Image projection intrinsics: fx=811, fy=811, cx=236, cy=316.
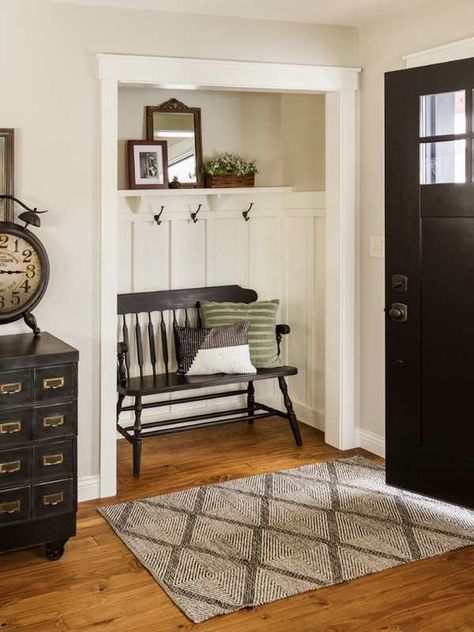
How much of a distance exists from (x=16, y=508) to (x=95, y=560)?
39cm

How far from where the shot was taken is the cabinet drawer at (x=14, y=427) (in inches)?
125

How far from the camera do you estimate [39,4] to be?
12.0ft

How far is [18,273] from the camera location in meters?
3.67

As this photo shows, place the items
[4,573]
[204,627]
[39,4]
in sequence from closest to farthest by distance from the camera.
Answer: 1. [204,627]
2. [4,573]
3. [39,4]

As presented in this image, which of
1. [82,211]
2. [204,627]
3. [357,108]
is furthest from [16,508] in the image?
[357,108]

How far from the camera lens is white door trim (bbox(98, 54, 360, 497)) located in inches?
A: 152

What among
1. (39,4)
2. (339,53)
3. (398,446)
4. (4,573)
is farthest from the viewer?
(339,53)

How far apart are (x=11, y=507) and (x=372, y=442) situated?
2.18 m

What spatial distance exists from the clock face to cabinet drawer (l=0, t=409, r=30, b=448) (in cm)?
62

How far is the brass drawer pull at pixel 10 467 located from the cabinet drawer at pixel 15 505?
0.08m

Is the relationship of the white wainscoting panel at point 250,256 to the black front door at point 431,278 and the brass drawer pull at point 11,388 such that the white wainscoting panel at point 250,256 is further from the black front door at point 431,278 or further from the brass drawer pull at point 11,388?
the brass drawer pull at point 11,388

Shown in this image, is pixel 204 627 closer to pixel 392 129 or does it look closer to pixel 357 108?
pixel 392 129

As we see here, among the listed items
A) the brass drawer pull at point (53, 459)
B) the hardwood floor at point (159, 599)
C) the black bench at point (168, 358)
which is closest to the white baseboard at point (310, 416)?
the black bench at point (168, 358)

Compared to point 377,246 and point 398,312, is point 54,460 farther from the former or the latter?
point 377,246
